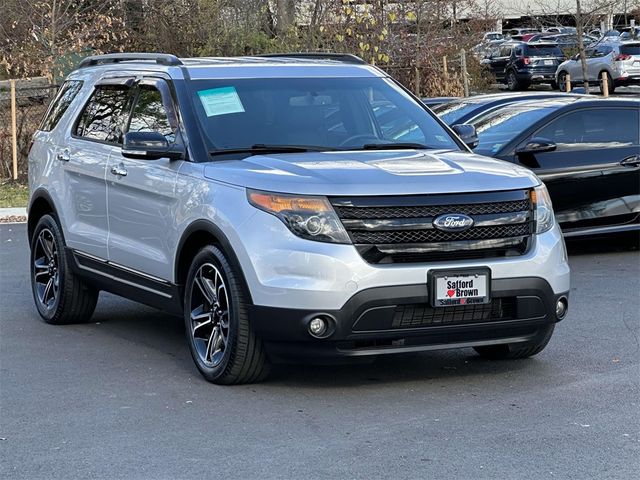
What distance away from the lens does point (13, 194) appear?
64.6ft

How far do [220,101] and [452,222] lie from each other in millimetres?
1824

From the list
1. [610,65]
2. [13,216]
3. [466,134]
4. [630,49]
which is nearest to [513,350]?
[466,134]

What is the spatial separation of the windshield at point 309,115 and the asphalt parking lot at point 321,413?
1372mm

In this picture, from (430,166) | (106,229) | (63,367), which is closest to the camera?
(430,166)

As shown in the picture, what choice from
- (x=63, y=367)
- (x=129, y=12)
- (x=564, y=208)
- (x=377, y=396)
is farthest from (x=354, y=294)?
(x=129, y=12)

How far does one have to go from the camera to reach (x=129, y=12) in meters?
31.9

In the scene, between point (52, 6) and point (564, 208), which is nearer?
point (564, 208)

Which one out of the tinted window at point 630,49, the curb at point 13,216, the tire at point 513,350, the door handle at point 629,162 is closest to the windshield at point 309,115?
the tire at point 513,350

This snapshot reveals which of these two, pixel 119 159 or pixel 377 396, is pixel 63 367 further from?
pixel 377 396

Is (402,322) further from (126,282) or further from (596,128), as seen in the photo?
(596,128)

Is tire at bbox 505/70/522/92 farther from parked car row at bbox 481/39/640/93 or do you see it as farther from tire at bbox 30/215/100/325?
tire at bbox 30/215/100/325

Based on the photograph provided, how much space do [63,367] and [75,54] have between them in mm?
18851

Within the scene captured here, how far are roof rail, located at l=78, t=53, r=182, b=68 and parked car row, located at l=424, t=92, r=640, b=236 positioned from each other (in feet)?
12.6

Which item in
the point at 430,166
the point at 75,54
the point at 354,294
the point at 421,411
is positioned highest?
the point at 75,54
